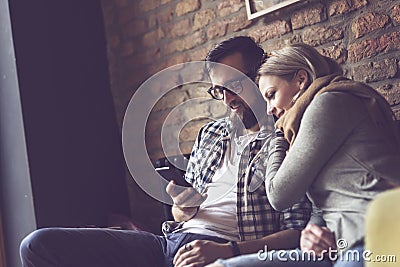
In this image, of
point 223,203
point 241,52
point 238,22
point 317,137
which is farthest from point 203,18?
point 317,137

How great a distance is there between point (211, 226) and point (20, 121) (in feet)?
3.84

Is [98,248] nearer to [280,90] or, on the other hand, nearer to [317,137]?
[280,90]

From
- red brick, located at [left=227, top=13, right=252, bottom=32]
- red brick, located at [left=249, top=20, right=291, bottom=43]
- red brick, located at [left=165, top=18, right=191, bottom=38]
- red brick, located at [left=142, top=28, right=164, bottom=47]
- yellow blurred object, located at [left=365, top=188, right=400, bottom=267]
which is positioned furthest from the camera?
red brick, located at [left=142, top=28, right=164, bottom=47]

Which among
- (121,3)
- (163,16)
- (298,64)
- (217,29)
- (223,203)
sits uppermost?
(121,3)

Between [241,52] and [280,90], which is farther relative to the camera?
[241,52]

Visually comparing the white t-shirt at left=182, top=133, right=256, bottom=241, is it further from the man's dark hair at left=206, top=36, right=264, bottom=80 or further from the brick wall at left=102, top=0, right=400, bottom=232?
the brick wall at left=102, top=0, right=400, bottom=232

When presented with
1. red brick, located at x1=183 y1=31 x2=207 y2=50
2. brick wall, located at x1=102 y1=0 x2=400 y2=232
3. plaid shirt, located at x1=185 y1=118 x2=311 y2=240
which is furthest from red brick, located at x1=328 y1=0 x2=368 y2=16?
red brick, located at x1=183 y1=31 x2=207 y2=50

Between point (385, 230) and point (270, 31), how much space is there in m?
1.63

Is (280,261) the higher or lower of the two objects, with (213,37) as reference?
lower

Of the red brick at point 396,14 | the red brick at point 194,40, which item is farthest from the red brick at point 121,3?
the red brick at point 396,14

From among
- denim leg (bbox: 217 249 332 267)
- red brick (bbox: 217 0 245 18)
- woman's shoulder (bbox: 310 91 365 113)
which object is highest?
red brick (bbox: 217 0 245 18)

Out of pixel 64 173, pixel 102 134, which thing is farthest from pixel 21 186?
pixel 102 134

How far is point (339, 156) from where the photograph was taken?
1.43 meters

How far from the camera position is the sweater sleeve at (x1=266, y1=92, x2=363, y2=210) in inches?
55.9
